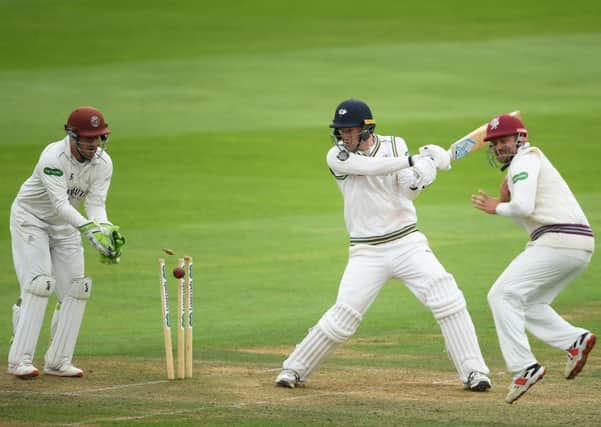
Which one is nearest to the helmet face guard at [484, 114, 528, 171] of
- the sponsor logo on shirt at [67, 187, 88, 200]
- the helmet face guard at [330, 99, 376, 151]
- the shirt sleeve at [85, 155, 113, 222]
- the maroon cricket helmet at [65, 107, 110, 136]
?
the helmet face guard at [330, 99, 376, 151]

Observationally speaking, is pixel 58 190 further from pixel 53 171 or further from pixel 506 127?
pixel 506 127

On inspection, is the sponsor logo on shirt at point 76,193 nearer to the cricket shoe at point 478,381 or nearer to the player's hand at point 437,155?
the player's hand at point 437,155

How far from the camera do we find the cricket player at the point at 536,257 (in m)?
8.35

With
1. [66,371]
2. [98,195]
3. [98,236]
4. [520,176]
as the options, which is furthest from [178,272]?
[520,176]

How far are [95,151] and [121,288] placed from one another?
490 cm

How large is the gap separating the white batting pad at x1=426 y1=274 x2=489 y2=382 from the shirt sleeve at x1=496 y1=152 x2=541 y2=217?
3.16 feet

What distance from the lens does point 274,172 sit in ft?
73.7

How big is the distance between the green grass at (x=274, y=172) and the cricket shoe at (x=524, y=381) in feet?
0.29

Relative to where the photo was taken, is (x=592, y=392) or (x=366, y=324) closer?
(x=592, y=392)

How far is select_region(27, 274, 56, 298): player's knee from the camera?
31.3 ft

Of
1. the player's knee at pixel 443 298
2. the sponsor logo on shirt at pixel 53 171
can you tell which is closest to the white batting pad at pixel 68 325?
the sponsor logo on shirt at pixel 53 171

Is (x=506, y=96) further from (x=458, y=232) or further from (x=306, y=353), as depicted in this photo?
(x=306, y=353)

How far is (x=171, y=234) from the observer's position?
58.2 ft

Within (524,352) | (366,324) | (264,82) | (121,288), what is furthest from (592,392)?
(264,82)
